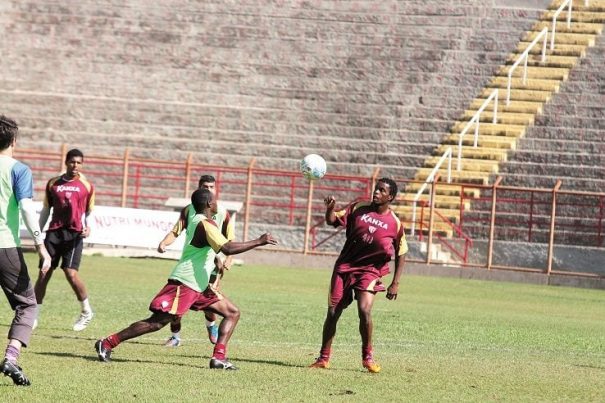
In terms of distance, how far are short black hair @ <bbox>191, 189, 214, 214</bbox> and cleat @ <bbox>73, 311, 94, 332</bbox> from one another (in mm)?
3706

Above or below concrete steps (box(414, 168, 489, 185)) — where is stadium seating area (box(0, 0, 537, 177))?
above

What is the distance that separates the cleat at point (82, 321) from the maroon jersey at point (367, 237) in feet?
12.4

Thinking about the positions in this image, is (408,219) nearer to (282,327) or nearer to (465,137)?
(465,137)

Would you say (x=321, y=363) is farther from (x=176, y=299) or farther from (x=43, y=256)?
(x=43, y=256)

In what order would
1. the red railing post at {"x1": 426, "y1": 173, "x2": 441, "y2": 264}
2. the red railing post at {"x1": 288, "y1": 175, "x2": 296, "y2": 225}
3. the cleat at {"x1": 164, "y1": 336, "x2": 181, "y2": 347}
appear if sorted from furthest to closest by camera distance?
the red railing post at {"x1": 288, "y1": 175, "x2": 296, "y2": 225} < the red railing post at {"x1": 426, "y1": 173, "x2": 441, "y2": 264} < the cleat at {"x1": 164, "y1": 336, "x2": 181, "y2": 347}

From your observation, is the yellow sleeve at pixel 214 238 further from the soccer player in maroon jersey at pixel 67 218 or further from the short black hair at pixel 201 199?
the soccer player in maroon jersey at pixel 67 218

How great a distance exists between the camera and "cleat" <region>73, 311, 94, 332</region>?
1600cm

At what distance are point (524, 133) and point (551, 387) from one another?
25.0 meters

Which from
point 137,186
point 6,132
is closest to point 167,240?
point 6,132

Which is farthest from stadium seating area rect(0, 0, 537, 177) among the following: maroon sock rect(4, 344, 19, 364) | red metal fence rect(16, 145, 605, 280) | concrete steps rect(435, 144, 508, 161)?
maroon sock rect(4, 344, 19, 364)

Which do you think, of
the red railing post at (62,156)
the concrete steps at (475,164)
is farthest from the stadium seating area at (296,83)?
the red railing post at (62,156)

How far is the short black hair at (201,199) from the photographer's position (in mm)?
12750

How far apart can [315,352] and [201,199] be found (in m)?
2.85

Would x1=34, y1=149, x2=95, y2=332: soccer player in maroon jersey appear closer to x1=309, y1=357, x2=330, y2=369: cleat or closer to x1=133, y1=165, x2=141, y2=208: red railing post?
x1=309, y1=357, x2=330, y2=369: cleat
